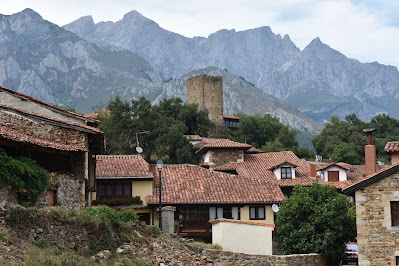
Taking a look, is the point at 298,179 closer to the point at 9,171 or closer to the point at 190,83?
the point at 9,171

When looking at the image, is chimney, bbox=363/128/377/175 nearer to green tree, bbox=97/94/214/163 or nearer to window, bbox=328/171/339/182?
window, bbox=328/171/339/182

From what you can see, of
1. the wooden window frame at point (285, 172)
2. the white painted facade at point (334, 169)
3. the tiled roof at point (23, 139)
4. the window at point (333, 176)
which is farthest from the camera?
the white painted facade at point (334, 169)

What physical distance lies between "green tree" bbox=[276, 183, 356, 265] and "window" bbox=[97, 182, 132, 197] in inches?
374

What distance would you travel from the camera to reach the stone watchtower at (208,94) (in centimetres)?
11362

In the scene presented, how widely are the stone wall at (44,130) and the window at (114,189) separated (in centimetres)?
1178

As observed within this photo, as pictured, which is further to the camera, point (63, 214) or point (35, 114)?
point (35, 114)

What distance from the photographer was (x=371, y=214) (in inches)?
974

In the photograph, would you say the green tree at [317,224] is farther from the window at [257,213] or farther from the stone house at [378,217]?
the window at [257,213]

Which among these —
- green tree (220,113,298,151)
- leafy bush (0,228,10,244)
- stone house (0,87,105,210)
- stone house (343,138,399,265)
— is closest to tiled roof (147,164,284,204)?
stone house (0,87,105,210)

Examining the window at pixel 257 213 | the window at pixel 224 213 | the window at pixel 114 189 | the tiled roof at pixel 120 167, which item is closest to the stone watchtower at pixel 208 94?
the tiled roof at pixel 120 167

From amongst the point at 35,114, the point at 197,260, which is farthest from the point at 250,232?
the point at 35,114

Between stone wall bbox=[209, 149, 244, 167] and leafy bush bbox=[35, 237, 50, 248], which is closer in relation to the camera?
leafy bush bbox=[35, 237, 50, 248]

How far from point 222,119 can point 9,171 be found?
3679 inches

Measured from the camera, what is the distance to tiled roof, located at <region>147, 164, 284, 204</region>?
36.0m
